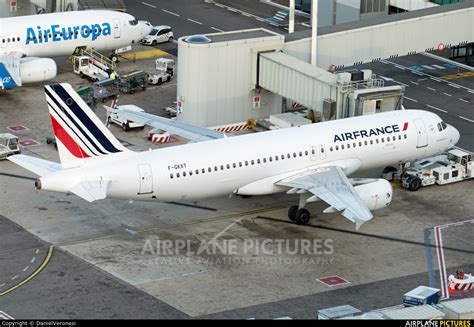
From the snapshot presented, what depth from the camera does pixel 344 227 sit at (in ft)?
258

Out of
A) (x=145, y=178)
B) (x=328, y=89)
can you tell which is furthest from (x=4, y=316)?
(x=328, y=89)

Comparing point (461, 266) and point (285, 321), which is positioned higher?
point (285, 321)

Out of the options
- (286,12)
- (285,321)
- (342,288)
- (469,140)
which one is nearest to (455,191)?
(469,140)

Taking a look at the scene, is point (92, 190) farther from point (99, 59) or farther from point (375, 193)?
point (99, 59)

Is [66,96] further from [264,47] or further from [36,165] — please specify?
[264,47]

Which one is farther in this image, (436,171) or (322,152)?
(436,171)

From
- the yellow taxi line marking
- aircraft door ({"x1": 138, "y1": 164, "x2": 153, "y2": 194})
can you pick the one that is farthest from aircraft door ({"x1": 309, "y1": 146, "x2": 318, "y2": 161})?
the yellow taxi line marking

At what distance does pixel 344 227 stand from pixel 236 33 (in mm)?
24936

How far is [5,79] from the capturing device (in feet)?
339

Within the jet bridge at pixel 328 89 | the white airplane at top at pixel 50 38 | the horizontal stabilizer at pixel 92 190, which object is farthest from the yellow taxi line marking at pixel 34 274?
the white airplane at top at pixel 50 38

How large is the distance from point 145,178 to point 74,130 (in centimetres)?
534

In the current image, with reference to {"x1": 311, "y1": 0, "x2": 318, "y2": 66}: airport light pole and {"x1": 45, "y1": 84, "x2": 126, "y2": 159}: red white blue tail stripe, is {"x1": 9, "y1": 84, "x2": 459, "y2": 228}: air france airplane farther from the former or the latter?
{"x1": 311, "y1": 0, "x2": 318, "y2": 66}: airport light pole

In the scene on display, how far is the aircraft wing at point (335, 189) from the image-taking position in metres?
72.9

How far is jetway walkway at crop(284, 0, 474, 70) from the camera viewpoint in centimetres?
9950
